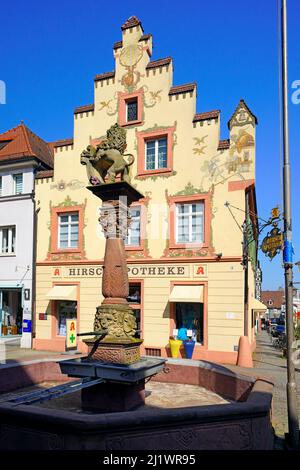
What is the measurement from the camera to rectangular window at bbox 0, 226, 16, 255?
20877 millimetres

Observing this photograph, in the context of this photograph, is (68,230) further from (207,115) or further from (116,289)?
(116,289)

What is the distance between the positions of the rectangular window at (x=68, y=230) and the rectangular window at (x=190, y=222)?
5.36 m

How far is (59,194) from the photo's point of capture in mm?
19656

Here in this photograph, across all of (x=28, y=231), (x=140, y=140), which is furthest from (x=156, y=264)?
(x=28, y=231)

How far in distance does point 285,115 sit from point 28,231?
1560cm

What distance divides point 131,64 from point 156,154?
4.68 meters

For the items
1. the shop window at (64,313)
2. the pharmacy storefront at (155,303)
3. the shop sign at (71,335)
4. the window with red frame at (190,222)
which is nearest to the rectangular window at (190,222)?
the window with red frame at (190,222)

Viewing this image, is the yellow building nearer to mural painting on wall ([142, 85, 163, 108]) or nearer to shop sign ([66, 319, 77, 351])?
mural painting on wall ([142, 85, 163, 108])

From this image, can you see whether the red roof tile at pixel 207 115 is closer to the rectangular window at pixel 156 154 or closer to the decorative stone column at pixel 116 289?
the rectangular window at pixel 156 154

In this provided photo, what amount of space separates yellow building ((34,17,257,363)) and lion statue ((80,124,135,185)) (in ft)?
28.2

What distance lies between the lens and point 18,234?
2031cm

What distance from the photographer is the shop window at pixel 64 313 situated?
19.0 m

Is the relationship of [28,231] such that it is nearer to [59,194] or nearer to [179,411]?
[59,194]

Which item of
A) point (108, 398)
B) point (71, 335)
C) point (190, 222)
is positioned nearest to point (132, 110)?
point (190, 222)
